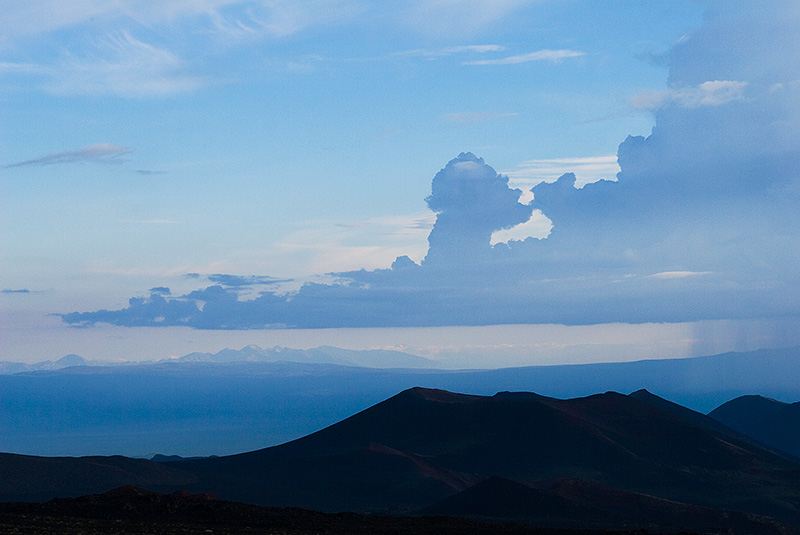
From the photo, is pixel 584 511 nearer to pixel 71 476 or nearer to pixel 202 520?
pixel 202 520

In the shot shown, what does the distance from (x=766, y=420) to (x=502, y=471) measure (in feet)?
303

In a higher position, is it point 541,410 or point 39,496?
point 541,410

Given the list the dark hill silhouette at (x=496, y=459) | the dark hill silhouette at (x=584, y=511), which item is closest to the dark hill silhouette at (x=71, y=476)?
the dark hill silhouette at (x=496, y=459)

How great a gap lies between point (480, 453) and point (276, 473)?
23.8 m

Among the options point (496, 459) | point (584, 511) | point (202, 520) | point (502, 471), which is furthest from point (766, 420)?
point (202, 520)

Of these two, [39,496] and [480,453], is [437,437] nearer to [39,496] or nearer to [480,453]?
[480,453]

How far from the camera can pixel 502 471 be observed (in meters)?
99.5

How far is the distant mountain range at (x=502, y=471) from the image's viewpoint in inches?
2810

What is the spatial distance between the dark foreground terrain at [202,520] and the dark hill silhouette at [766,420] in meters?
123

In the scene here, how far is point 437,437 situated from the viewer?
110938mm

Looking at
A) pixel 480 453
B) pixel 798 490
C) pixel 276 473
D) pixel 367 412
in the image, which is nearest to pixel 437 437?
pixel 480 453

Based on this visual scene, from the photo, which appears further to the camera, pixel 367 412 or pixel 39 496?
pixel 367 412

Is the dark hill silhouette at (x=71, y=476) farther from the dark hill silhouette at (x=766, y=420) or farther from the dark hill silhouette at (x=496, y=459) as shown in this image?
the dark hill silhouette at (x=766, y=420)

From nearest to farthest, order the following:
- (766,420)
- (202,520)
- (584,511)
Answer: (202,520) → (584,511) → (766,420)
